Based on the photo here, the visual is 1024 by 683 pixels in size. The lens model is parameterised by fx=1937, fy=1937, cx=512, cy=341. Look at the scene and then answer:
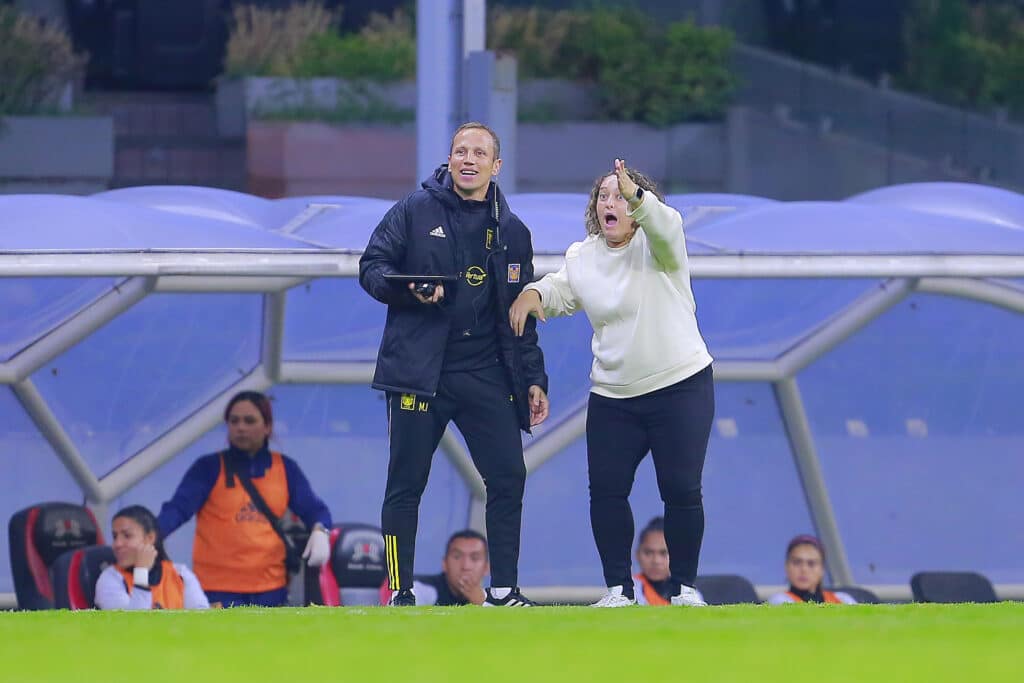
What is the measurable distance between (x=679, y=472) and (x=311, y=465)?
582cm

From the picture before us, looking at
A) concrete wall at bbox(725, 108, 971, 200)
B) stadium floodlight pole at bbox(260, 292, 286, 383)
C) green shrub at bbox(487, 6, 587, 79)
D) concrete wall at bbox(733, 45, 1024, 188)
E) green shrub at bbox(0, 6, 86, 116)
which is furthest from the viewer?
concrete wall at bbox(733, 45, 1024, 188)

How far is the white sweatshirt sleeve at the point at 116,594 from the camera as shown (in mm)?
9148

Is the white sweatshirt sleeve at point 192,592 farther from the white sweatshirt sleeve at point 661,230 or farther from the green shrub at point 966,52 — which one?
the green shrub at point 966,52

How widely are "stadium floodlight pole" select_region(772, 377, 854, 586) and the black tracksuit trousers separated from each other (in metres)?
6.01

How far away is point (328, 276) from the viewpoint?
910 cm

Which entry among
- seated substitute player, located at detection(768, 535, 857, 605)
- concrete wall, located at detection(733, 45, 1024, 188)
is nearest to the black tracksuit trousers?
Result: seated substitute player, located at detection(768, 535, 857, 605)

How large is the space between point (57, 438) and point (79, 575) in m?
2.27

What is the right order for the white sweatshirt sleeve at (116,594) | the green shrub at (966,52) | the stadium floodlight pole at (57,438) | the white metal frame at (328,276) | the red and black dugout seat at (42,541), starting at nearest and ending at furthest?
the white metal frame at (328,276), the white sweatshirt sleeve at (116,594), the red and black dugout seat at (42,541), the stadium floodlight pole at (57,438), the green shrub at (966,52)

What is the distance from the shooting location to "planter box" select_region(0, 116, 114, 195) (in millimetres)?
20047

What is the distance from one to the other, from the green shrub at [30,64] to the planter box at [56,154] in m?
0.37

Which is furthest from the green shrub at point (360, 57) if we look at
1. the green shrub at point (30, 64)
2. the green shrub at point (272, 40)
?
the green shrub at point (30, 64)

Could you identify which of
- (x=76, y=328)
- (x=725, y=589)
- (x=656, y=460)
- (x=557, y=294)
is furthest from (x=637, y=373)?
(x=76, y=328)

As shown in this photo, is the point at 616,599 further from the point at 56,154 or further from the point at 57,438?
the point at 56,154

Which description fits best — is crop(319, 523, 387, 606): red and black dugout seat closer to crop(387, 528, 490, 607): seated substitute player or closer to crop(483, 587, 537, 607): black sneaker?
crop(387, 528, 490, 607): seated substitute player
